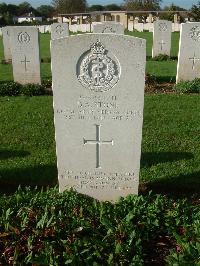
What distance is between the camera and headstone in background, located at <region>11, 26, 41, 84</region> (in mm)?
11367

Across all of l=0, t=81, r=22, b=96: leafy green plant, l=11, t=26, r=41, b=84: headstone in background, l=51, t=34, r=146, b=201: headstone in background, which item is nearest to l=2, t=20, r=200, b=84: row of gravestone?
l=11, t=26, r=41, b=84: headstone in background

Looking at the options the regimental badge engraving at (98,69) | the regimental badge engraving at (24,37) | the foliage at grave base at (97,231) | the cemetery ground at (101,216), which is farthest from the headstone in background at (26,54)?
the foliage at grave base at (97,231)

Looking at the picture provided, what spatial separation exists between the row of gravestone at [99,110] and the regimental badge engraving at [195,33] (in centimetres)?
773

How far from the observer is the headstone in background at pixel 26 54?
37.3 feet

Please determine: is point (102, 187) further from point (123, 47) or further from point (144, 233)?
point (123, 47)

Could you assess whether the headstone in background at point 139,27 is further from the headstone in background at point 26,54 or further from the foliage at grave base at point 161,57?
the headstone in background at point 26,54

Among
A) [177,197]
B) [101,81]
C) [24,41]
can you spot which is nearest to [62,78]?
[101,81]

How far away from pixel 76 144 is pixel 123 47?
4.24 feet

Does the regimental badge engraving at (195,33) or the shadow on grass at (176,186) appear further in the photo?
the regimental badge engraving at (195,33)

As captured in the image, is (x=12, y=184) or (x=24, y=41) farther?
(x=24, y=41)

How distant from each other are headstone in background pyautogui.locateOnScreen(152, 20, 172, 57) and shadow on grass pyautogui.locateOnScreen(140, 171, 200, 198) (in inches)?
530

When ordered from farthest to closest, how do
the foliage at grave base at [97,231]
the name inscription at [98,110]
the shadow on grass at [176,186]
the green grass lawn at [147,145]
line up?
the green grass lawn at [147,145] < the shadow on grass at [176,186] < the name inscription at [98,110] < the foliage at grave base at [97,231]

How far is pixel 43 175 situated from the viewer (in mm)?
5820

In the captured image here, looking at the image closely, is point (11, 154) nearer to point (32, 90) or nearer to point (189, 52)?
point (32, 90)
